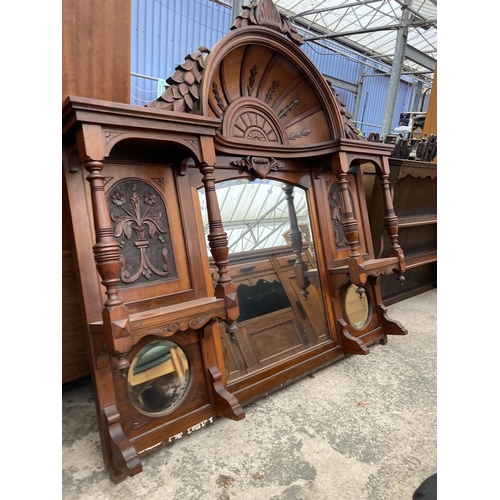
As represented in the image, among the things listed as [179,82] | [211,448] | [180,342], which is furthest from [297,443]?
[179,82]

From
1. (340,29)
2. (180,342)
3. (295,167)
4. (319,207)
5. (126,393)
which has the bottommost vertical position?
(126,393)

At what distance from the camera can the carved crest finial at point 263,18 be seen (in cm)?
176

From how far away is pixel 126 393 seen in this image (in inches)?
55.7

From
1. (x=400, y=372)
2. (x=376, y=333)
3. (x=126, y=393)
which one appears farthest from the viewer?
(x=376, y=333)

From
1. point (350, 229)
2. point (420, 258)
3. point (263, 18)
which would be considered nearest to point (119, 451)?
point (350, 229)

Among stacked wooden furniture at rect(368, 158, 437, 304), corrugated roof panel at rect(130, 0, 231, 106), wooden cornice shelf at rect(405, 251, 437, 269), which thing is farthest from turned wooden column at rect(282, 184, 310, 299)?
corrugated roof panel at rect(130, 0, 231, 106)

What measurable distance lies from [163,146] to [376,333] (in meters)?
1.84

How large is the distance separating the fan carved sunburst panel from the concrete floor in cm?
136

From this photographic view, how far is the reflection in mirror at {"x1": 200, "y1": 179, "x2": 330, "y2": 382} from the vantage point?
1.86 m

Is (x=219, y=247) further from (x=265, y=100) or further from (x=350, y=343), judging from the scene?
(x=350, y=343)

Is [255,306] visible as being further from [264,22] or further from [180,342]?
[264,22]

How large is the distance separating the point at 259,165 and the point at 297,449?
135cm

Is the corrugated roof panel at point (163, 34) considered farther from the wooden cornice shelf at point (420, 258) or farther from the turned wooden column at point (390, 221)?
the wooden cornice shelf at point (420, 258)

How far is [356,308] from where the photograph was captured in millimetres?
2365
